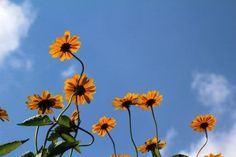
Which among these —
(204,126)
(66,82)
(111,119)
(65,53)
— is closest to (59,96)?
(66,82)

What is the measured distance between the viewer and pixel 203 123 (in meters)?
5.82

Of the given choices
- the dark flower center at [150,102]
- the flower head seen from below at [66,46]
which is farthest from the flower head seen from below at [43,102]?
the dark flower center at [150,102]

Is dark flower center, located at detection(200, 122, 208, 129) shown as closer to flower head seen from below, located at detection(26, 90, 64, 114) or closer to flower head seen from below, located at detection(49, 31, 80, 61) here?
flower head seen from below, located at detection(49, 31, 80, 61)

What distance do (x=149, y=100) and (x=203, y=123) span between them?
0.81 meters

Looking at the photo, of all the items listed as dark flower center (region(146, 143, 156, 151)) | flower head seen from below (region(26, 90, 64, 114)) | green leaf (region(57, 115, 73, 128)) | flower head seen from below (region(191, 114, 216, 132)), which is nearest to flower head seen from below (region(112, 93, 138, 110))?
dark flower center (region(146, 143, 156, 151))

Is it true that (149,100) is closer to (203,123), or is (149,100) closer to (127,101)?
(127,101)

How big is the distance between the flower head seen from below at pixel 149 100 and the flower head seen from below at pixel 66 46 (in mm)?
1979

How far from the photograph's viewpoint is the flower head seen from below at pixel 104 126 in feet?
17.5

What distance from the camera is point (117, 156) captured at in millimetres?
4855

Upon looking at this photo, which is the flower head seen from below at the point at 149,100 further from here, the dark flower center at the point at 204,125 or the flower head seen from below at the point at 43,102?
the flower head seen from below at the point at 43,102

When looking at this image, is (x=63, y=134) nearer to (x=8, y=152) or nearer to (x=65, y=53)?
(x=8, y=152)

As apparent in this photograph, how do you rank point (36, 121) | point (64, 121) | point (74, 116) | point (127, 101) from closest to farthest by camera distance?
point (36, 121)
point (64, 121)
point (74, 116)
point (127, 101)

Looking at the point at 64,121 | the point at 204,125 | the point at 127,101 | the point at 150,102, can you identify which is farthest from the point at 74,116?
the point at 204,125

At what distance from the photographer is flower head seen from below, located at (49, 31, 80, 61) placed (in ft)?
12.1
